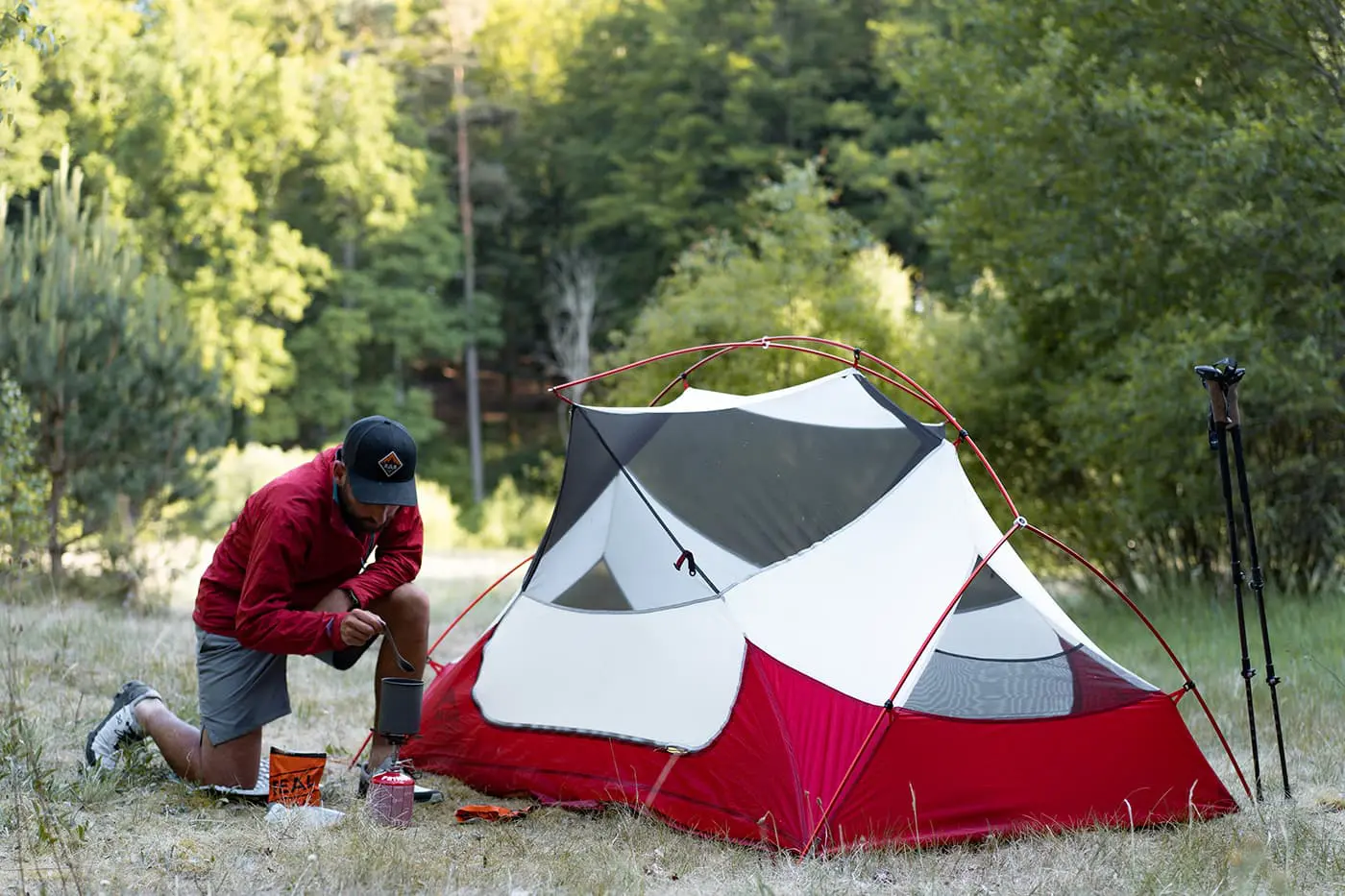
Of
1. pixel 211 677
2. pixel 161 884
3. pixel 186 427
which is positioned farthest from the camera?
pixel 186 427

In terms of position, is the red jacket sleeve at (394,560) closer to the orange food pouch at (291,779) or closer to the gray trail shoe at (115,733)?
the orange food pouch at (291,779)

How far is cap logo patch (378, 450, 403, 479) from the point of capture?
12.8ft

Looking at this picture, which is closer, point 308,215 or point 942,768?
point 942,768

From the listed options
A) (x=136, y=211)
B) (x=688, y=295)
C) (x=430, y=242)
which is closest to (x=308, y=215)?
(x=430, y=242)

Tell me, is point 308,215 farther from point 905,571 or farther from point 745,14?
point 905,571

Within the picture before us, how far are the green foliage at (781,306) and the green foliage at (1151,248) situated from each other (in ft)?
8.42

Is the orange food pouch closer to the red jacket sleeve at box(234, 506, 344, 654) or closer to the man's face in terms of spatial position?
the red jacket sleeve at box(234, 506, 344, 654)

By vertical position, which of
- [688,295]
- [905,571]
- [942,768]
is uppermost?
[688,295]

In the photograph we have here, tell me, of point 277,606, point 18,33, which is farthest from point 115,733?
point 18,33

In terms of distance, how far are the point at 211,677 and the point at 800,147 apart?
25514mm

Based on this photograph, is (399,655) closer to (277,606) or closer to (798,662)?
(277,606)

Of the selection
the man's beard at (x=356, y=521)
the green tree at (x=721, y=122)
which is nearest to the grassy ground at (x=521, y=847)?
the man's beard at (x=356, y=521)

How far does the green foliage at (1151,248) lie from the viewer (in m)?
7.66

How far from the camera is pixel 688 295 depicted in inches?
581
